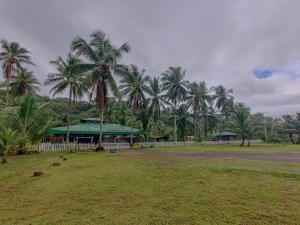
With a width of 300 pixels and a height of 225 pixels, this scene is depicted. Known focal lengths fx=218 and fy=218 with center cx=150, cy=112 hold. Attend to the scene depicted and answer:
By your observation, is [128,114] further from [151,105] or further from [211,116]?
[211,116]

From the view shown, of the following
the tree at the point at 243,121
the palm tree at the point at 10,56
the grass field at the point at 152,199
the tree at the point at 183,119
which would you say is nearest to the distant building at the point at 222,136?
the tree at the point at 183,119

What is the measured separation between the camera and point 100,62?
21000 mm

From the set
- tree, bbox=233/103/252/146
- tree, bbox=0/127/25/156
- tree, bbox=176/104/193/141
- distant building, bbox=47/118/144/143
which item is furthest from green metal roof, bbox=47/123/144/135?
tree, bbox=233/103/252/146

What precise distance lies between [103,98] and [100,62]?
3463 mm

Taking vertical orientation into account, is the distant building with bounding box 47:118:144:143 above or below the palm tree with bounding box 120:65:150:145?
below

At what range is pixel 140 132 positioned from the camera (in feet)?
103

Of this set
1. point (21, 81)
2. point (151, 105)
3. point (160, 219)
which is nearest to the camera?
point (160, 219)

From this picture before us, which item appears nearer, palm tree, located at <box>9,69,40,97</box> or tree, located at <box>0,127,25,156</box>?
tree, located at <box>0,127,25,156</box>

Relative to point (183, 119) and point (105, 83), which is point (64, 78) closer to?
point (105, 83)

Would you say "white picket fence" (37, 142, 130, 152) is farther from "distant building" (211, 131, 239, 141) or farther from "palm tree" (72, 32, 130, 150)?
"distant building" (211, 131, 239, 141)

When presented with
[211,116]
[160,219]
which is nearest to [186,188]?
[160,219]

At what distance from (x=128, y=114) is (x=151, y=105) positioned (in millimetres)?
7154

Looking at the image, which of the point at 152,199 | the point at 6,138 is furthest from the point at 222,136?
the point at 152,199

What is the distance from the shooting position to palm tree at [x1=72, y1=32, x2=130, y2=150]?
806 inches
